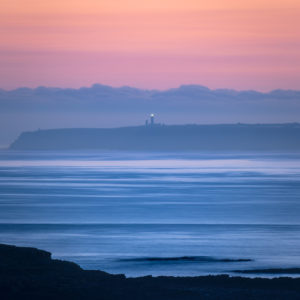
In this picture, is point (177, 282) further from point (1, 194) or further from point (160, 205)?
point (1, 194)

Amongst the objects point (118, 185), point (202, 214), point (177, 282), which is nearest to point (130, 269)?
point (177, 282)

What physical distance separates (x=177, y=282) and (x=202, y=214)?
16.0m

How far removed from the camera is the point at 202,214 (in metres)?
29.2

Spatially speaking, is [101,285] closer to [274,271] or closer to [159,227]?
[274,271]

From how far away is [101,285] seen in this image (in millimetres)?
12227

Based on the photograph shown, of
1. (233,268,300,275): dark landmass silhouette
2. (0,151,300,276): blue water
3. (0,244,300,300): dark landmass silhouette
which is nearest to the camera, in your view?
(0,244,300,300): dark landmass silhouette

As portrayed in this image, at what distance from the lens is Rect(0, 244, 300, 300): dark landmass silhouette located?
451 inches

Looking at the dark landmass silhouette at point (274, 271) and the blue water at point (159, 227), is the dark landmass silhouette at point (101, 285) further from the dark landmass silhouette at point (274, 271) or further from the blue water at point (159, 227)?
the blue water at point (159, 227)

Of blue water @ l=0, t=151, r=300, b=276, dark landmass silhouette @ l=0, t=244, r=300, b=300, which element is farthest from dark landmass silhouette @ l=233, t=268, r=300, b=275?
dark landmass silhouette @ l=0, t=244, r=300, b=300

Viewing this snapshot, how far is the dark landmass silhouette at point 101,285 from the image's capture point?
37.6 feet

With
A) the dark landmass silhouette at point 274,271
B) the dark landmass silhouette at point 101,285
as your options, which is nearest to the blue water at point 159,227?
the dark landmass silhouette at point 274,271

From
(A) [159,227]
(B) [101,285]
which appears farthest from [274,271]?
(A) [159,227]

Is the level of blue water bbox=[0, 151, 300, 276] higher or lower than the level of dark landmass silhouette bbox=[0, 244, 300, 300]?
higher

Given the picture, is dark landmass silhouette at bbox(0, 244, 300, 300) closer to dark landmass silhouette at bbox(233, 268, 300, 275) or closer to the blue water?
dark landmass silhouette at bbox(233, 268, 300, 275)
